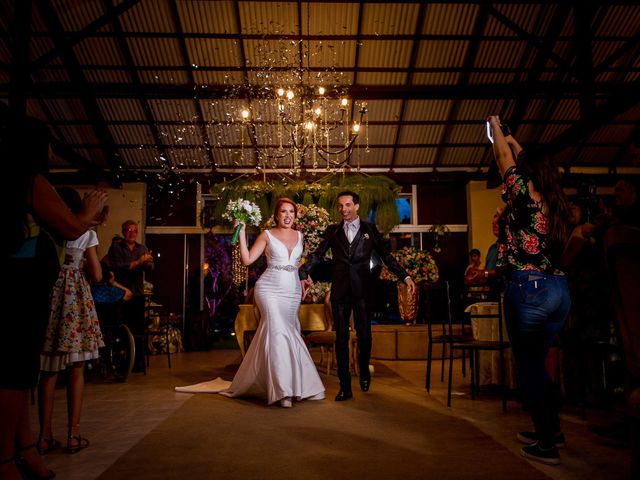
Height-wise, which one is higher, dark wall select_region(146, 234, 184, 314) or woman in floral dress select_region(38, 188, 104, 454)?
dark wall select_region(146, 234, 184, 314)

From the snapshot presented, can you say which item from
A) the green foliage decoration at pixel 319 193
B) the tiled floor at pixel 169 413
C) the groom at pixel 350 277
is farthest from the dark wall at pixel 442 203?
the groom at pixel 350 277

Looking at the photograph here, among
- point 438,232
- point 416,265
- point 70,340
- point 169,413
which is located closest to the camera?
point 70,340

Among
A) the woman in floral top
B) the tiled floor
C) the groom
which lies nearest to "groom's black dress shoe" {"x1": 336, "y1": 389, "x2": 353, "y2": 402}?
the groom

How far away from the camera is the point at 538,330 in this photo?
276 cm

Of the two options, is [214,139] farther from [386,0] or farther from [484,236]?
[484,236]

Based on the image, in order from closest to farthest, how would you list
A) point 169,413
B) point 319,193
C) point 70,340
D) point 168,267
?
point 70,340 < point 169,413 < point 319,193 < point 168,267

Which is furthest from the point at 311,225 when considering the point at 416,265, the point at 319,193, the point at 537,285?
the point at 537,285

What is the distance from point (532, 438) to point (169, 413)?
8.57 ft

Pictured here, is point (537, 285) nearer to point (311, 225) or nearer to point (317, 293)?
point (311, 225)

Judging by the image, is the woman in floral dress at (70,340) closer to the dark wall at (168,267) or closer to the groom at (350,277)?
the groom at (350,277)

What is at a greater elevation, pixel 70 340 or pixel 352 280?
pixel 352 280

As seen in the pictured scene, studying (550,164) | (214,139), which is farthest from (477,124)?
(550,164)

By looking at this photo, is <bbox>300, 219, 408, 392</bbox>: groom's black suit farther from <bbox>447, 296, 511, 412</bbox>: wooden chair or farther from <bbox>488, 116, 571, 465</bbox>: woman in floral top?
<bbox>488, 116, 571, 465</bbox>: woman in floral top

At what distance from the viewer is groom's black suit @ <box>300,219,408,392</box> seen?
4.86 m
